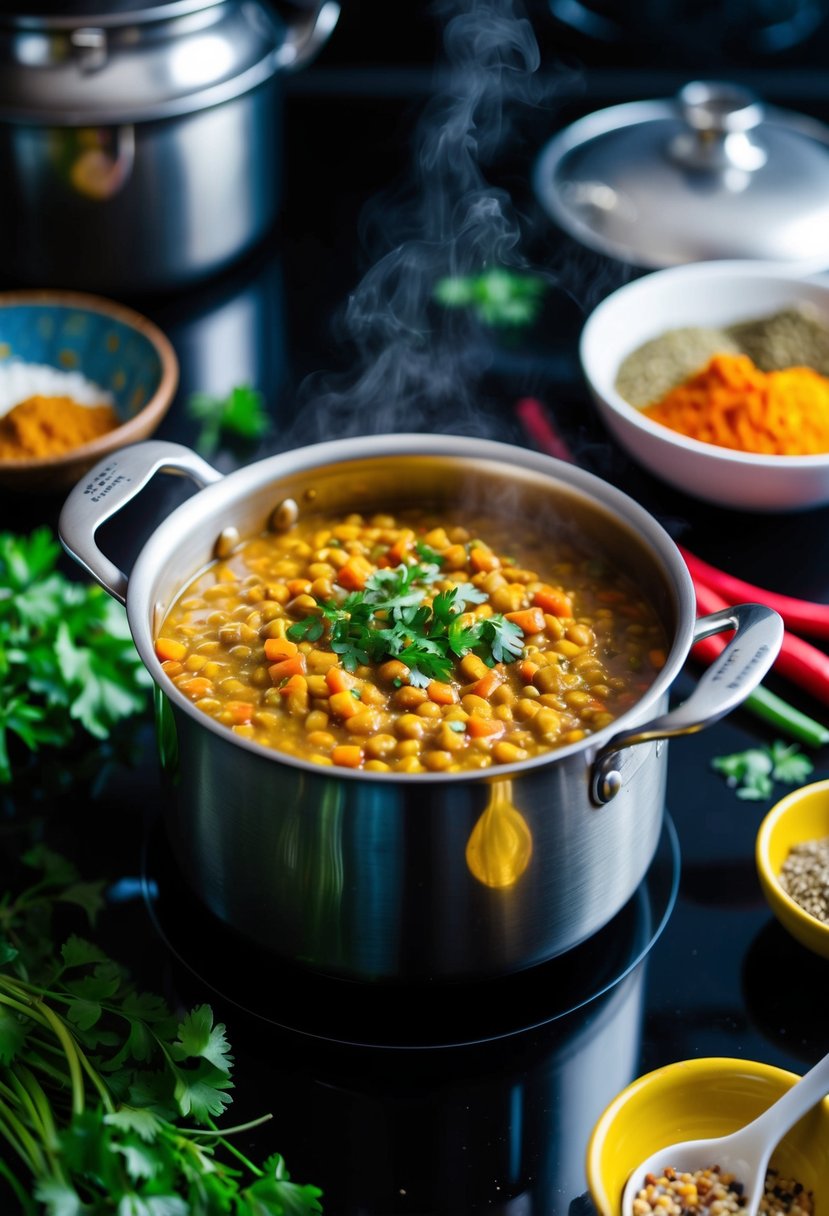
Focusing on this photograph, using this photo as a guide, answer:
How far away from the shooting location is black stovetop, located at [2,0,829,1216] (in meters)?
1.40

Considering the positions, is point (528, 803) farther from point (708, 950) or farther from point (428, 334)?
point (428, 334)

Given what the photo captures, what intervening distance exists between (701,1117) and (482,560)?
707 mm

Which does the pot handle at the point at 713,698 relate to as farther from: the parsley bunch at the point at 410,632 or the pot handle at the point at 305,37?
the pot handle at the point at 305,37

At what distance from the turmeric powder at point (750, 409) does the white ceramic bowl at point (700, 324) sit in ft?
0.13

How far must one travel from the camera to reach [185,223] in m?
2.54

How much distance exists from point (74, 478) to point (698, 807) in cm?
109

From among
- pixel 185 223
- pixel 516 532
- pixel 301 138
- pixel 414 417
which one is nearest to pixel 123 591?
A: pixel 516 532

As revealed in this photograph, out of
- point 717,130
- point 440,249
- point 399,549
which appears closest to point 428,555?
point 399,549

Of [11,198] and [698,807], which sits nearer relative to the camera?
[698,807]

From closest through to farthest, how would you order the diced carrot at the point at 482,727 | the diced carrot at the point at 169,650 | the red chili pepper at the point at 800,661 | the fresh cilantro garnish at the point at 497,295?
the diced carrot at the point at 482,727 → the diced carrot at the point at 169,650 → the red chili pepper at the point at 800,661 → the fresh cilantro garnish at the point at 497,295

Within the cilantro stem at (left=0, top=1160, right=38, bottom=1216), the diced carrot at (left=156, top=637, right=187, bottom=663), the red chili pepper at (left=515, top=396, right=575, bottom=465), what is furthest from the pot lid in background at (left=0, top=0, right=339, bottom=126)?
the cilantro stem at (left=0, top=1160, right=38, bottom=1216)

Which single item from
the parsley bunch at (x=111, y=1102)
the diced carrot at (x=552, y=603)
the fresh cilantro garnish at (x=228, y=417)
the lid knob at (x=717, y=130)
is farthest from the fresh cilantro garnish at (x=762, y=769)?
the lid knob at (x=717, y=130)

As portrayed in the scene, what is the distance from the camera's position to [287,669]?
1563 millimetres

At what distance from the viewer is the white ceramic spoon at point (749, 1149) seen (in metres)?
1.29
